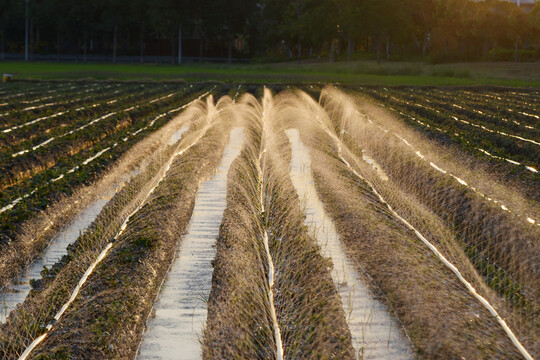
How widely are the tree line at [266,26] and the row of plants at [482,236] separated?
169 ft

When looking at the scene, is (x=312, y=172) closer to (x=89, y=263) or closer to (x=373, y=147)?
(x=373, y=147)

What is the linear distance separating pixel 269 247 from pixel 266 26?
79807 millimetres

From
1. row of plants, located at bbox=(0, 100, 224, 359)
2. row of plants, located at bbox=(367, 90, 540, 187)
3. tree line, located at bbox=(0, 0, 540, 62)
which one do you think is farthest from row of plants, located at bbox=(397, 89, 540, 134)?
tree line, located at bbox=(0, 0, 540, 62)

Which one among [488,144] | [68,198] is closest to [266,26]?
[488,144]

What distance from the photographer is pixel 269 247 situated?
7.96 metres

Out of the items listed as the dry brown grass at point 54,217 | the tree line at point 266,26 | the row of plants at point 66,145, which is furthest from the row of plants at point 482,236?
the tree line at point 266,26

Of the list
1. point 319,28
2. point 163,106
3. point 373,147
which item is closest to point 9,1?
point 319,28

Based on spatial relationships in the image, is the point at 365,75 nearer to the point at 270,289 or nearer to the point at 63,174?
the point at 63,174

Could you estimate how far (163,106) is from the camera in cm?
2508

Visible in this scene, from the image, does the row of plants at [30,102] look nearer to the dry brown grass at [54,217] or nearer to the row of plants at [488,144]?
the dry brown grass at [54,217]

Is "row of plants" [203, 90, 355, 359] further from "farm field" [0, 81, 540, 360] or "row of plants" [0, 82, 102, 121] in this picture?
"row of plants" [0, 82, 102, 121]

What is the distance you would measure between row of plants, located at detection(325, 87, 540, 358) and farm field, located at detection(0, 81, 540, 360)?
Answer: 0.03 meters

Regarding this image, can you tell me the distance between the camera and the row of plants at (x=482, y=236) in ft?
20.6

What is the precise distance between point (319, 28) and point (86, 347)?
70.3m
